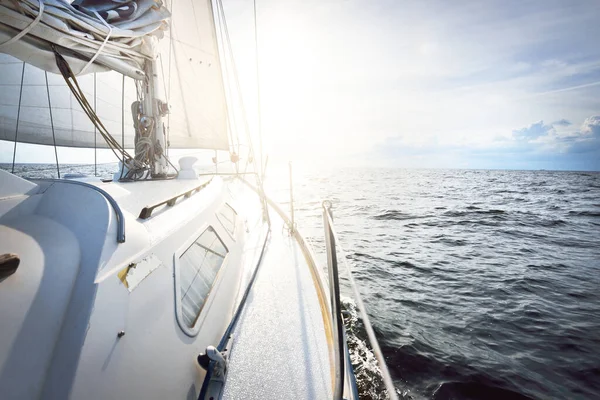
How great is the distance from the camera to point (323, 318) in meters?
2.69

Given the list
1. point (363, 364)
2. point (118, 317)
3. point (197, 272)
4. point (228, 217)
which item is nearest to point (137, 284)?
point (118, 317)

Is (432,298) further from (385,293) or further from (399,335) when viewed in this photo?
(399,335)

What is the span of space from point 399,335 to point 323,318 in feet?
8.03

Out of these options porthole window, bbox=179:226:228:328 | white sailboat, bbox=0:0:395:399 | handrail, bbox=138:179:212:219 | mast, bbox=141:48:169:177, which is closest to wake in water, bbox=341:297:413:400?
white sailboat, bbox=0:0:395:399

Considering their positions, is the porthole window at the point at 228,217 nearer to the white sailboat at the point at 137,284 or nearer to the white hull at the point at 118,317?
the white sailboat at the point at 137,284

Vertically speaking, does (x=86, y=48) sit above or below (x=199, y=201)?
above

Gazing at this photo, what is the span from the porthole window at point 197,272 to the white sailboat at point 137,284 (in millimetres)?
17

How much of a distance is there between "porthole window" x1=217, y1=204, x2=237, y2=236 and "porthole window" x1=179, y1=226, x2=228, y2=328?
0.62 metres

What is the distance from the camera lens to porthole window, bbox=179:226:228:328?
6.86ft

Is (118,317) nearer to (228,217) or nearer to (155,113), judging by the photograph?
(228,217)

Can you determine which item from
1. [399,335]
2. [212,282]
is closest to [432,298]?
[399,335]

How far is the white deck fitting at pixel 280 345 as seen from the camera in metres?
1.86

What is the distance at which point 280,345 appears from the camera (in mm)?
2283

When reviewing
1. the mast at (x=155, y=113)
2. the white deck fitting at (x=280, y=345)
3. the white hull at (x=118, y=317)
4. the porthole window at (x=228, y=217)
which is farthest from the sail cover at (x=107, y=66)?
the white deck fitting at (x=280, y=345)
